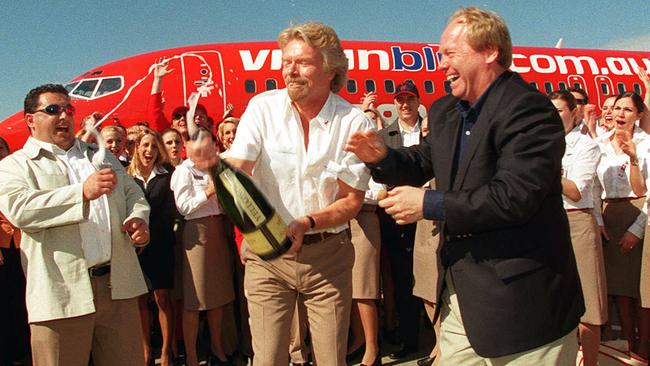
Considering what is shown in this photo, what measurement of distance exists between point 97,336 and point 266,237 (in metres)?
1.62

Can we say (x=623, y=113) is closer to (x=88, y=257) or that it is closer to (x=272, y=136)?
(x=272, y=136)

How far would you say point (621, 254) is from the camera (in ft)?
18.1

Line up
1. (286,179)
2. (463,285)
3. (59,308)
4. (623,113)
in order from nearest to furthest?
(463,285) → (286,179) → (59,308) → (623,113)

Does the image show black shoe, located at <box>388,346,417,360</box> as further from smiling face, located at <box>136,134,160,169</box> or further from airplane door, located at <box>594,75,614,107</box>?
airplane door, located at <box>594,75,614,107</box>

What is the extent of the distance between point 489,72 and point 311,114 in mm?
931

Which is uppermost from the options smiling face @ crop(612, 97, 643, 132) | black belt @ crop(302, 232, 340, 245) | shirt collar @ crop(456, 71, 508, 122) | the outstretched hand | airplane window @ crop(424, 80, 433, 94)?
airplane window @ crop(424, 80, 433, 94)

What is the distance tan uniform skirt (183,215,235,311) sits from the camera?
201 inches

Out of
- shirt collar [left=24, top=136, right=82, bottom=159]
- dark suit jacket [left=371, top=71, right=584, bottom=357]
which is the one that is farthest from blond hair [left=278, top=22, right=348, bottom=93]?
shirt collar [left=24, top=136, right=82, bottom=159]

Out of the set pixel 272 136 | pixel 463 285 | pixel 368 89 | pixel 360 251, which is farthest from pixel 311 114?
pixel 368 89

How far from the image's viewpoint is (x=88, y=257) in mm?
3285

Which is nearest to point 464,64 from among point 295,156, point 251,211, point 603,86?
point 295,156

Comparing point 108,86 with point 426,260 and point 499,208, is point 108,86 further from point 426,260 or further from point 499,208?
point 499,208

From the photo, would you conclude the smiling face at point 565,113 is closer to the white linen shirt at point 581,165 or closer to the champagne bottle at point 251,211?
the white linen shirt at point 581,165

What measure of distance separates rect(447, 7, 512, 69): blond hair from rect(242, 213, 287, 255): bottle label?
1083 millimetres
